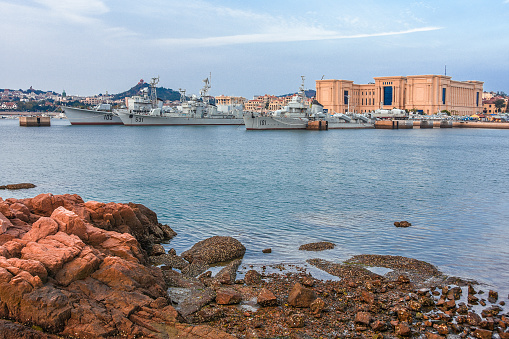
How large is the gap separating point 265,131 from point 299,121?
6.45 m

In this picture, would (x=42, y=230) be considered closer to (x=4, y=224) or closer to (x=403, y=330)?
(x=4, y=224)

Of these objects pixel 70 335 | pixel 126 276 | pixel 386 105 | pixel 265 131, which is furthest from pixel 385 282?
pixel 386 105

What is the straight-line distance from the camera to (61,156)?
36.9 meters

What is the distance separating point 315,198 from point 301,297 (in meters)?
11.5

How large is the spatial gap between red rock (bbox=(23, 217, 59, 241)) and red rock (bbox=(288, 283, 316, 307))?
464 centimetres

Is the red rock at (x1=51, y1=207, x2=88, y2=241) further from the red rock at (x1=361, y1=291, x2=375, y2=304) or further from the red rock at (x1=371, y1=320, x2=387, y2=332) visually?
the red rock at (x1=371, y1=320, x2=387, y2=332)

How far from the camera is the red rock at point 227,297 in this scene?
8.11m

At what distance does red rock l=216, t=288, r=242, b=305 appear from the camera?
8109mm

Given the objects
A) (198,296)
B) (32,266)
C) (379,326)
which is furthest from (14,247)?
(379,326)

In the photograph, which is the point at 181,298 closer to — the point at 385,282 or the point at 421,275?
the point at 385,282

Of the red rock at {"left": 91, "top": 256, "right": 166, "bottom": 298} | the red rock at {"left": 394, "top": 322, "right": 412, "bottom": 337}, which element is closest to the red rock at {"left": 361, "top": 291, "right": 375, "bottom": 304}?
the red rock at {"left": 394, "top": 322, "right": 412, "bottom": 337}

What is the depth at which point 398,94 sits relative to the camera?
438 ft

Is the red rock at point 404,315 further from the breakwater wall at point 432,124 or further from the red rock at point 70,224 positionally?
the breakwater wall at point 432,124

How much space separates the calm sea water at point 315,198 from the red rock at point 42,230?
13.3 ft
